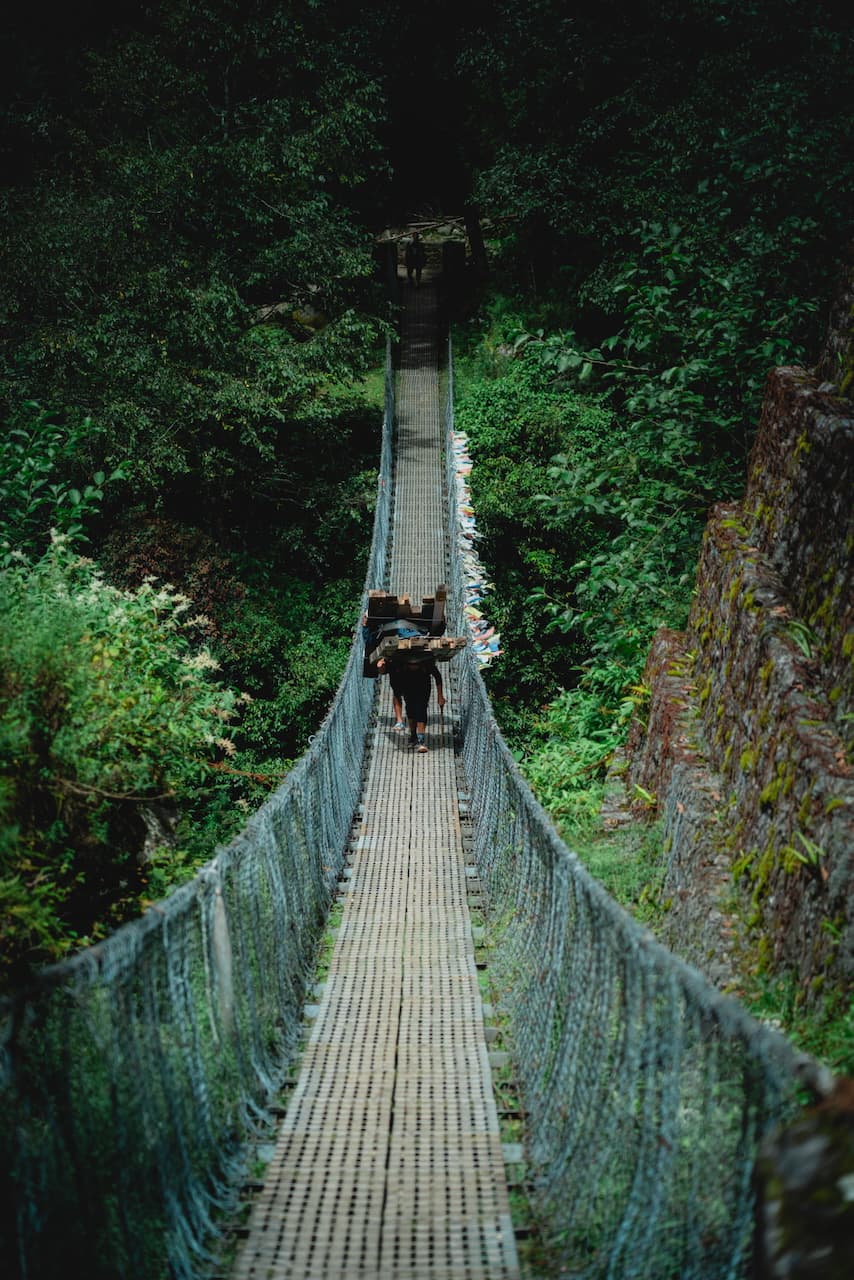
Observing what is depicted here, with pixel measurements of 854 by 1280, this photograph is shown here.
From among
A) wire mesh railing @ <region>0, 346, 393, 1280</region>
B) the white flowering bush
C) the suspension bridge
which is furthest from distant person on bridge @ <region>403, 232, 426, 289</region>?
wire mesh railing @ <region>0, 346, 393, 1280</region>

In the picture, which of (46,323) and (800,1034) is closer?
(800,1034)

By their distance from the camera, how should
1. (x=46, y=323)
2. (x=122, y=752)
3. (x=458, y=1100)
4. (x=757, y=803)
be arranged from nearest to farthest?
1. (x=458, y=1100)
2. (x=757, y=803)
3. (x=122, y=752)
4. (x=46, y=323)

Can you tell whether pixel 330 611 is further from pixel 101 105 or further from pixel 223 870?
pixel 223 870

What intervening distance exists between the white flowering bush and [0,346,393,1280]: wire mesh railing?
810mm

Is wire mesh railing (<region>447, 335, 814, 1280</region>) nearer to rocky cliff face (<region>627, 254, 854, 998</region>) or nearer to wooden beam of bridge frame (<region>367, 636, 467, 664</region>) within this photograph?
rocky cliff face (<region>627, 254, 854, 998</region>)

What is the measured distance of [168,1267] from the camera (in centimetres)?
263

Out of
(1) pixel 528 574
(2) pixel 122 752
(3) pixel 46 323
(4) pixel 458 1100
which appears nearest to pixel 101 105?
(3) pixel 46 323

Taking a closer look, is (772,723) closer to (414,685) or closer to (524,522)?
(414,685)

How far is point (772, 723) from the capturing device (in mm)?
4477

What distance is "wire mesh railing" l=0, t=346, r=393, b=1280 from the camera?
2223 mm

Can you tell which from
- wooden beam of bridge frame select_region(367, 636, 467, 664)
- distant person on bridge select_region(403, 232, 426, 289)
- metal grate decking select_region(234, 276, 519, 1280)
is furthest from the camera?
distant person on bridge select_region(403, 232, 426, 289)

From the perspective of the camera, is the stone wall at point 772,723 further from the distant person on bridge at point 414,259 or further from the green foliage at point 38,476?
the distant person on bridge at point 414,259

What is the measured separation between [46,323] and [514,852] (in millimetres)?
9248

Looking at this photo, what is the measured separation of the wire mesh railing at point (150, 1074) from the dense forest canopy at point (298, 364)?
3.09ft
